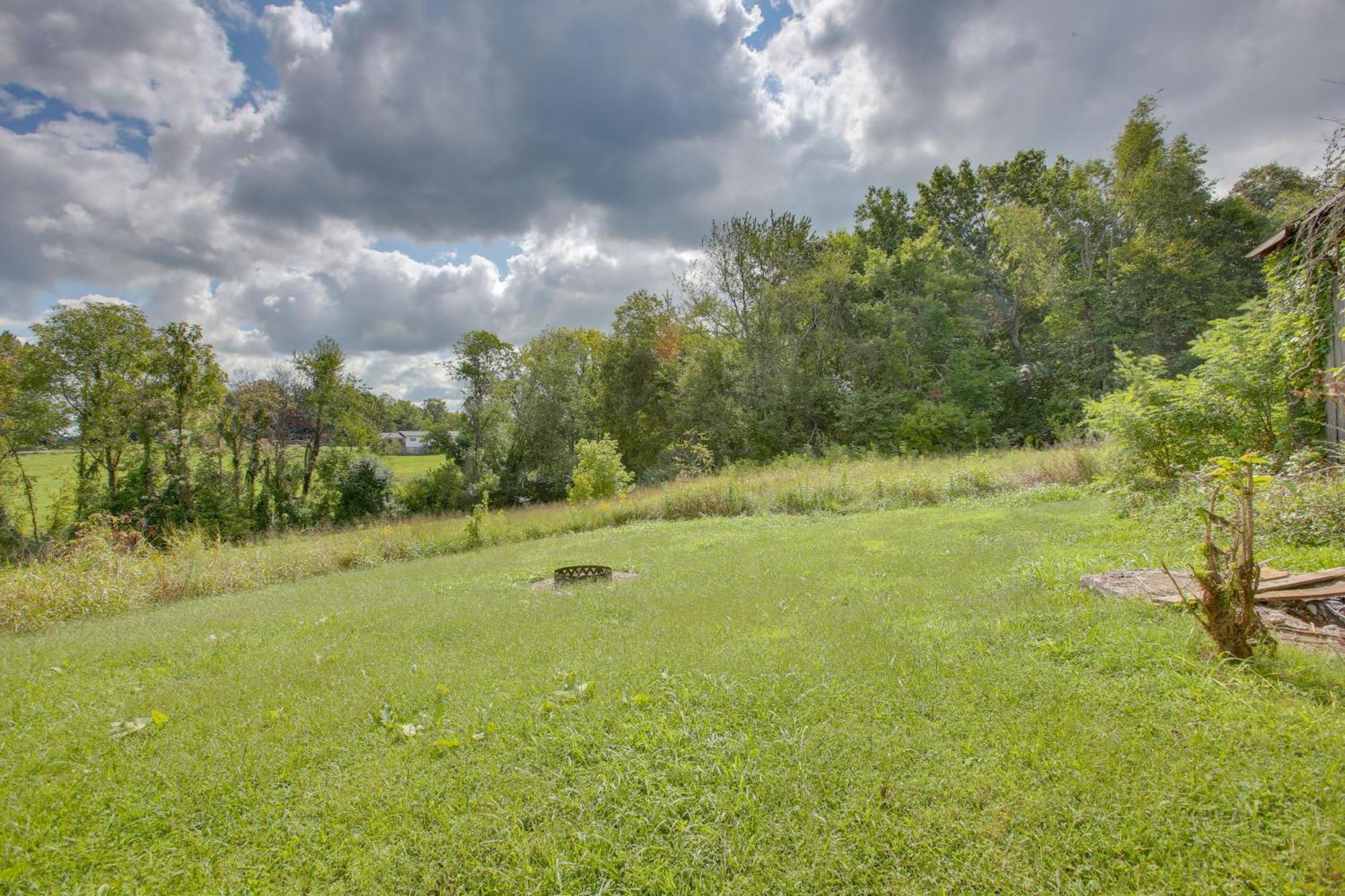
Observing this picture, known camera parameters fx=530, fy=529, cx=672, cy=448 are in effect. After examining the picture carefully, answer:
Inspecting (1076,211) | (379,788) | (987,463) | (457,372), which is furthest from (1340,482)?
(457,372)

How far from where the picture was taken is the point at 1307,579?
3.62 metres

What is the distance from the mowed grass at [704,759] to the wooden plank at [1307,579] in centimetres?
78

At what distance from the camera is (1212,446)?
7.44 meters

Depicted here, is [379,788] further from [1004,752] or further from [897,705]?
[1004,752]

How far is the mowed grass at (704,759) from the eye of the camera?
6.70ft

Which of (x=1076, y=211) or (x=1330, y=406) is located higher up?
(x=1076, y=211)

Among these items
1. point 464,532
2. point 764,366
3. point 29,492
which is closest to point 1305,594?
point 464,532

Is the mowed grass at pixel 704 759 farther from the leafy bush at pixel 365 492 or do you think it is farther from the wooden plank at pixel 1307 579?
the leafy bush at pixel 365 492

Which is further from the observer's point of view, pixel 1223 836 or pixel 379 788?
pixel 379 788

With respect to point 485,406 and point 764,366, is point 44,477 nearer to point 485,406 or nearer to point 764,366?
point 485,406

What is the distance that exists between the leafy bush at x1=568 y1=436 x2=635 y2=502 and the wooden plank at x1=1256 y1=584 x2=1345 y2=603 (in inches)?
504

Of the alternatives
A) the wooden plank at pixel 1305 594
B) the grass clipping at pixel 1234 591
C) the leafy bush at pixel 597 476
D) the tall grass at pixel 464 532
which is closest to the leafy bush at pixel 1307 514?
the wooden plank at pixel 1305 594

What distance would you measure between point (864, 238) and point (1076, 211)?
28.7 feet

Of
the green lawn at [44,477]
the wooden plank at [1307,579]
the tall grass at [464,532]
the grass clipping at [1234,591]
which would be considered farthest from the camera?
the green lawn at [44,477]
